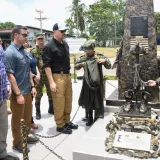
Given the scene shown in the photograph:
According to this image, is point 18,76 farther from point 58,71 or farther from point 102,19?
point 102,19

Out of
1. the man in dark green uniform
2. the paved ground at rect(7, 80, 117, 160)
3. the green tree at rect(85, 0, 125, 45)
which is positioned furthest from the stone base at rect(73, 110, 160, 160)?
the green tree at rect(85, 0, 125, 45)

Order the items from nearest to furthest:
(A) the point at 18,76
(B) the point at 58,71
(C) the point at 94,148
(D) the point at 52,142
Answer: (C) the point at 94,148 → (A) the point at 18,76 → (D) the point at 52,142 → (B) the point at 58,71

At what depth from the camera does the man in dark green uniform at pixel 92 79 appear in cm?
430

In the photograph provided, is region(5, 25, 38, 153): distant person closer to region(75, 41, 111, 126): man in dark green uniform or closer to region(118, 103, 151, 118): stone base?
region(75, 41, 111, 126): man in dark green uniform

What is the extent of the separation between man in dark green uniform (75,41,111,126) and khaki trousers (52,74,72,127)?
276mm

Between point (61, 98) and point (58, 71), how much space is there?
0.49 metres

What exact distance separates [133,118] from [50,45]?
72.8 inches

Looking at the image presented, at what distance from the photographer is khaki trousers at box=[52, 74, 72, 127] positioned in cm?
430

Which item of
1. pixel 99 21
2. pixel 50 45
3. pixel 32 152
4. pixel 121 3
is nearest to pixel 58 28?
pixel 50 45

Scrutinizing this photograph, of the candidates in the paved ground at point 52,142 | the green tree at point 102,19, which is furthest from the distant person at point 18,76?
the green tree at point 102,19

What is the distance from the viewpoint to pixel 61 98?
4344mm

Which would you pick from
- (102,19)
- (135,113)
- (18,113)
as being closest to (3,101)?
(18,113)

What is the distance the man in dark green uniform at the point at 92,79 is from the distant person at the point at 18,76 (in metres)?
1.10

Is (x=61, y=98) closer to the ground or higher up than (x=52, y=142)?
higher up
